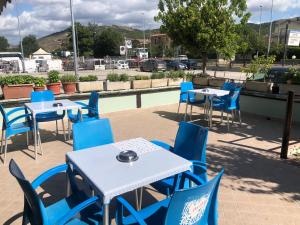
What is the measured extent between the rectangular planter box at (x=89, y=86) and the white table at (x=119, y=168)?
17.4ft

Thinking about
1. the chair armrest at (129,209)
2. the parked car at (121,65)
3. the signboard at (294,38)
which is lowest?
the parked car at (121,65)

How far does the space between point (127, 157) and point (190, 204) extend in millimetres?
831

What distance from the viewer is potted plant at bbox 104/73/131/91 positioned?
7954mm

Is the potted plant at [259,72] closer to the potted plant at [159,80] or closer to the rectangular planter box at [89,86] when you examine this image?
the potted plant at [159,80]

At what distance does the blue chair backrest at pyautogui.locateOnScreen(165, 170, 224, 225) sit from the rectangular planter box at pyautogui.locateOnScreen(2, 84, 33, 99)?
6.06 meters

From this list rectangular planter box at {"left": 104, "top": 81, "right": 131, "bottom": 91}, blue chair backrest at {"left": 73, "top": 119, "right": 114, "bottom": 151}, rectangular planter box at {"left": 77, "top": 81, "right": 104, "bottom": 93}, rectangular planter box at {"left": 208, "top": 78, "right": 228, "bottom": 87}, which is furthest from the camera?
rectangular planter box at {"left": 208, "top": 78, "right": 228, "bottom": 87}

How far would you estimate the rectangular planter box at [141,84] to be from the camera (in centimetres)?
838

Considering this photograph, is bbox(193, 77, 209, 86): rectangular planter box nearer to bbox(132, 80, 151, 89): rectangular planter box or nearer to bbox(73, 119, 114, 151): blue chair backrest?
bbox(132, 80, 151, 89): rectangular planter box

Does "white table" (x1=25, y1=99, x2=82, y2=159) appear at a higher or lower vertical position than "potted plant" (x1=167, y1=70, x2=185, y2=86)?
lower

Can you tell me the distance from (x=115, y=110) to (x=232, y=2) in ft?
19.0

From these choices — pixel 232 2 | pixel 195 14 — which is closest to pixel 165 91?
pixel 195 14

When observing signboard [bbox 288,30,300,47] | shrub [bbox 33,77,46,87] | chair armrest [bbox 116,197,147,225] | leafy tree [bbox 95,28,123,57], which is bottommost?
chair armrest [bbox 116,197,147,225]

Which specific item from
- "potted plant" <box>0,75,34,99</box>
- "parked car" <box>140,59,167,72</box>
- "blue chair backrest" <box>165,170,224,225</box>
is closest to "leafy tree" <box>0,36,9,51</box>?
"parked car" <box>140,59,167,72</box>

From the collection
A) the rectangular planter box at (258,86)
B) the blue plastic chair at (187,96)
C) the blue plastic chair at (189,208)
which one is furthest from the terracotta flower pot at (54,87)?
the blue plastic chair at (189,208)
